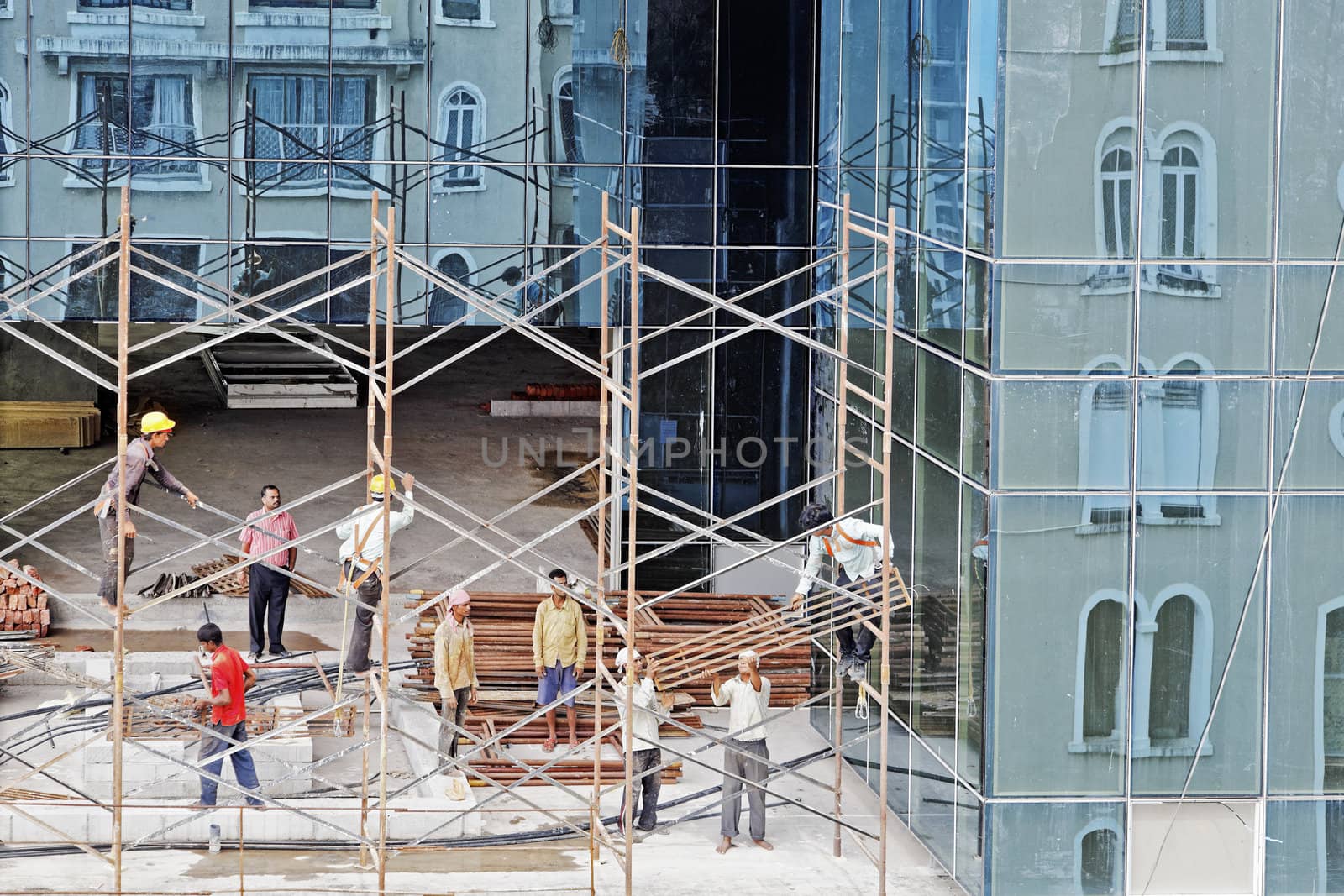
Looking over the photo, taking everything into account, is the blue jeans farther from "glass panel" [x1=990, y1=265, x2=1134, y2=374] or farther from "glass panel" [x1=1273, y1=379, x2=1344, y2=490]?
"glass panel" [x1=1273, y1=379, x2=1344, y2=490]

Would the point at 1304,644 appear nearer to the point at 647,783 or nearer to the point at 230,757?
the point at 647,783

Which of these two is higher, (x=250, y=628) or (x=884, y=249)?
(x=884, y=249)

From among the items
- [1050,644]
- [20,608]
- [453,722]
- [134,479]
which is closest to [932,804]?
[1050,644]

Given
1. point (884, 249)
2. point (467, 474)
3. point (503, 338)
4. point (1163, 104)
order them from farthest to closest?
point (503, 338) → point (467, 474) → point (884, 249) → point (1163, 104)

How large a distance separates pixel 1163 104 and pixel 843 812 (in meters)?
7.52

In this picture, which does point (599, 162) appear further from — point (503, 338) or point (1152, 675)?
point (503, 338)

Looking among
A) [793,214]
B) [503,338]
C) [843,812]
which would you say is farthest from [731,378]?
[503,338]

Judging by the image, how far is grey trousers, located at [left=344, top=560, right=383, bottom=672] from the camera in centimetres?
1917

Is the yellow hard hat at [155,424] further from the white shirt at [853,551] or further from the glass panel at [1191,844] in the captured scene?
the glass panel at [1191,844]

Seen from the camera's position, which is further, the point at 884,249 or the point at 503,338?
the point at 503,338

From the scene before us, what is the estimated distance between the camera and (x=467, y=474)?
3250 cm

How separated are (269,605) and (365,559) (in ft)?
12.9

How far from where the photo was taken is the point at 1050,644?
54.7 ft

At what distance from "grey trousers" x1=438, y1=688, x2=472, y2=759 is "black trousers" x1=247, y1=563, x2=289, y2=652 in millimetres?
2990
